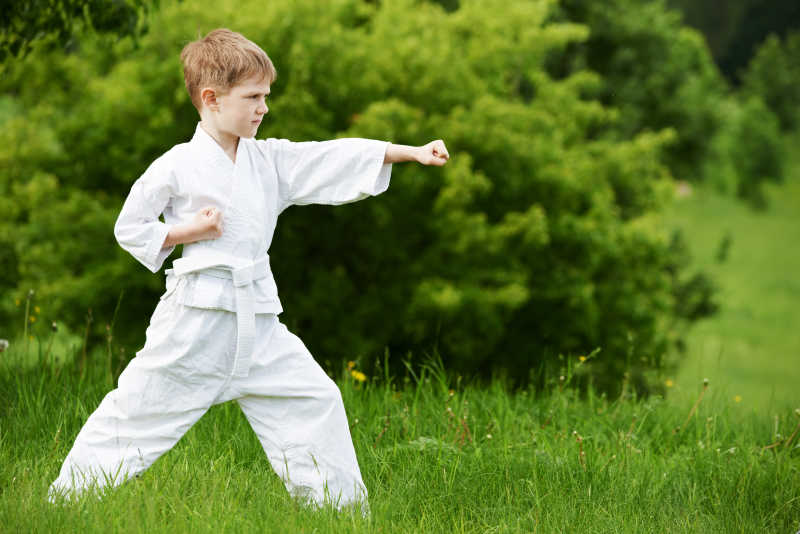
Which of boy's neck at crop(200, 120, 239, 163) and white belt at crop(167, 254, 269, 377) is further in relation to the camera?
boy's neck at crop(200, 120, 239, 163)

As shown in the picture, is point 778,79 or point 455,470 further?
point 778,79

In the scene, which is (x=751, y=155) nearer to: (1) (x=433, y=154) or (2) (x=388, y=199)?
(2) (x=388, y=199)

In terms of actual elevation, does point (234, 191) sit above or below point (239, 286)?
above

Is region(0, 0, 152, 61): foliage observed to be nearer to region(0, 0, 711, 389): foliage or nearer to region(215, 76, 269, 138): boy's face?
region(215, 76, 269, 138): boy's face

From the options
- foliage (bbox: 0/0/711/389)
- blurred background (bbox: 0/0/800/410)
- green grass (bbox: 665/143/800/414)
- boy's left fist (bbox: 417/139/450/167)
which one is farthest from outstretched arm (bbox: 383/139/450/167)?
green grass (bbox: 665/143/800/414)

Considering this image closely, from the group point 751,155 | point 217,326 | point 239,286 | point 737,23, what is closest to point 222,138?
point 239,286

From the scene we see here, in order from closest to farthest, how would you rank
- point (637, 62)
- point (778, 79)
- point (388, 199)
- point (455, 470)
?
point (455, 470) < point (388, 199) < point (637, 62) < point (778, 79)

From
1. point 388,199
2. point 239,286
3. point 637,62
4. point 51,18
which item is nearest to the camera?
point 239,286

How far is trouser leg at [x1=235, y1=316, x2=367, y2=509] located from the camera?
2.93 m

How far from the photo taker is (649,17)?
2047cm

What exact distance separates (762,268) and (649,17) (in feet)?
57.3

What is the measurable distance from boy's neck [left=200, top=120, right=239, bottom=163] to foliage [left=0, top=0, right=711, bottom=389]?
6.94 meters

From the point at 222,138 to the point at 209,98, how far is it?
0.15 m

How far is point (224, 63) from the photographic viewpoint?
282 cm
